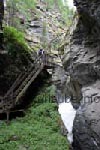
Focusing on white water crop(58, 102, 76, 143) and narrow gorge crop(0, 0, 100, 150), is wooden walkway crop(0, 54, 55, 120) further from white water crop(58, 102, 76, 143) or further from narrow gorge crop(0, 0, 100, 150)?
white water crop(58, 102, 76, 143)

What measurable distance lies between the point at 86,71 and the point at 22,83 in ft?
25.7

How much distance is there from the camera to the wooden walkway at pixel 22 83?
21.8 meters

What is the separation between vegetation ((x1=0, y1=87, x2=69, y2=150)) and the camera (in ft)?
57.4

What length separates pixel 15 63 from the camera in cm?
2547

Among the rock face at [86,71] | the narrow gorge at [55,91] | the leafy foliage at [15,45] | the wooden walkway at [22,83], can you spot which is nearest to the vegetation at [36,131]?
the narrow gorge at [55,91]

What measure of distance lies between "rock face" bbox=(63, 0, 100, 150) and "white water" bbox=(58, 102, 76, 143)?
4.48 ft

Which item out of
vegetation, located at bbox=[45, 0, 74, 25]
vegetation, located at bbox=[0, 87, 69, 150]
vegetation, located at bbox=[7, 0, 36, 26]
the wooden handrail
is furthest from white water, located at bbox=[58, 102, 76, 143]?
vegetation, located at bbox=[45, 0, 74, 25]

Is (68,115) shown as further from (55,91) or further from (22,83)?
(22,83)

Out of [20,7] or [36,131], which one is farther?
[20,7]

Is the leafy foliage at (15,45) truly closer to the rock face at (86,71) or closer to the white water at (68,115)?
the white water at (68,115)

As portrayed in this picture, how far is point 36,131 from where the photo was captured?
19234 millimetres

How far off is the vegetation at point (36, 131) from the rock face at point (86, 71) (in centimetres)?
136

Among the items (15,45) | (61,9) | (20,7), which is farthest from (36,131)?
(61,9)

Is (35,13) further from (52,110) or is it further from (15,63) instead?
(52,110)
